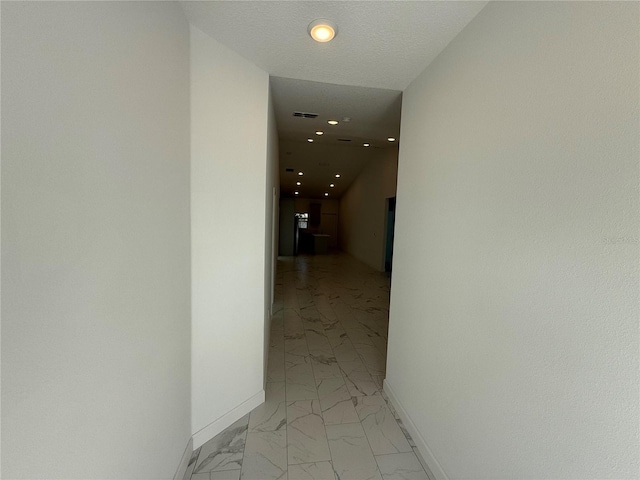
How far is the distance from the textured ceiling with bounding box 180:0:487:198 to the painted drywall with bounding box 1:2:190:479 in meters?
0.39

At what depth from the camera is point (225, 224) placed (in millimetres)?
1852

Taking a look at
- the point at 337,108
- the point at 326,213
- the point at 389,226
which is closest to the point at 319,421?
the point at 337,108

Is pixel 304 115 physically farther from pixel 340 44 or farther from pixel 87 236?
pixel 87 236

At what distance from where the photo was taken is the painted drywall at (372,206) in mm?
7125

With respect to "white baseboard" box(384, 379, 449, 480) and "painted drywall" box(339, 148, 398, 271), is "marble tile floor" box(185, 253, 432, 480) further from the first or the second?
"painted drywall" box(339, 148, 398, 271)

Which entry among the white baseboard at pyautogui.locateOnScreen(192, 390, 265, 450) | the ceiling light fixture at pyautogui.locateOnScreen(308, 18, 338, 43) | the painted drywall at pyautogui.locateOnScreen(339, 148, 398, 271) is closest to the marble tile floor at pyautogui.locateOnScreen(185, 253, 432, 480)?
the white baseboard at pyautogui.locateOnScreen(192, 390, 265, 450)

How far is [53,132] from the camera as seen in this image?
2.21ft

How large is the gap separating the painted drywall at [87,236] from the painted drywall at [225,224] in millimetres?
329

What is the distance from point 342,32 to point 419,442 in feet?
9.05

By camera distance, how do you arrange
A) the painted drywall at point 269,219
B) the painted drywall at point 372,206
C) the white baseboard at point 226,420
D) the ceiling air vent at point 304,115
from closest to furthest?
the white baseboard at point 226,420, the painted drywall at point 269,219, the ceiling air vent at point 304,115, the painted drywall at point 372,206

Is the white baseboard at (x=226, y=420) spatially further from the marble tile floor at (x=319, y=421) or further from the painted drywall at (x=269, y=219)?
the painted drywall at (x=269, y=219)

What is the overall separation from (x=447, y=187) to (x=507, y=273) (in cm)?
66

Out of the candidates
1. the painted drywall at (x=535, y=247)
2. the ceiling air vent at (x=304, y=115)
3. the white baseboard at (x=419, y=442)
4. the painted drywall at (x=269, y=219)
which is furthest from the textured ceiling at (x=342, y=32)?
the white baseboard at (x=419, y=442)

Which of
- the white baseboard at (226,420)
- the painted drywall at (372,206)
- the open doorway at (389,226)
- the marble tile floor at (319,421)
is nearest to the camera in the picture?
the marble tile floor at (319,421)
